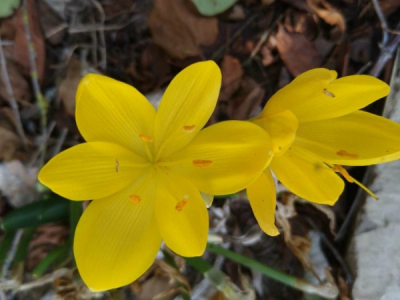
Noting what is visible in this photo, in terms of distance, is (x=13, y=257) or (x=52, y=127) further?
(x=52, y=127)

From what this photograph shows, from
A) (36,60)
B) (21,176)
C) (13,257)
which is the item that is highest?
(36,60)

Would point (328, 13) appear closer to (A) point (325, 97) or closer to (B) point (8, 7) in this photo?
(A) point (325, 97)

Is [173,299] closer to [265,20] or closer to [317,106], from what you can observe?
[317,106]

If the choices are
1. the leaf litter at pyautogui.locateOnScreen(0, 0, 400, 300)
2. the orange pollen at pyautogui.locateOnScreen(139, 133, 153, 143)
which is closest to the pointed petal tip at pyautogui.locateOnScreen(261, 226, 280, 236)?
the orange pollen at pyautogui.locateOnScreen(139, 133, 153, 143)

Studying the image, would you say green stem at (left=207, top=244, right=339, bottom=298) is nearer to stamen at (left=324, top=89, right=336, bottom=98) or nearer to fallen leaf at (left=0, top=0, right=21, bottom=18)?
stamen at (left=324, top=89, right=336, bottom=98)

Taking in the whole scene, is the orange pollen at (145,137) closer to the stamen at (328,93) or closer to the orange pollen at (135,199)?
the orange pollen at (135,199)

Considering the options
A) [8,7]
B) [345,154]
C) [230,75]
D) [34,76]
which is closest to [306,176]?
[345,154]

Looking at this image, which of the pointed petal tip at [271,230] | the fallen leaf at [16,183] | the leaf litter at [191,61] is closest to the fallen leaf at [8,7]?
the leaf litter at [191,61]

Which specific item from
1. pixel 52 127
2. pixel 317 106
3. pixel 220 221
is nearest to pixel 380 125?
pixel 317 106
